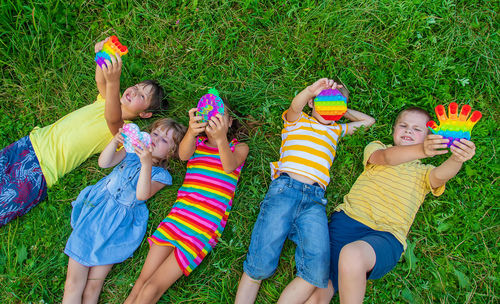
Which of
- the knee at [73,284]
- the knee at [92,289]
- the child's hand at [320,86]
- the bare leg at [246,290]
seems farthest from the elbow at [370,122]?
the knee at [73,284]

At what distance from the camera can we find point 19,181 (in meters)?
3.42

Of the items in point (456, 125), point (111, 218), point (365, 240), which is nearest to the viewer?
point (456, 125)

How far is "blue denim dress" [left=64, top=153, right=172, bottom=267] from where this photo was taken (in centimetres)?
326

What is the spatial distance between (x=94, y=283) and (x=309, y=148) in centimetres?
240

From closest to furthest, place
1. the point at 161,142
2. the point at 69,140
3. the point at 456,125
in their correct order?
the point at 456,125, the point at 161,142, the point at 69,140

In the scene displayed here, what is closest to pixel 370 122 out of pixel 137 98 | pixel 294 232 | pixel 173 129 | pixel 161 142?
pixel 294 232

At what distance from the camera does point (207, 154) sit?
351 centimetres

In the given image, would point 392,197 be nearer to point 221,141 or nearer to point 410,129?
point 410,129

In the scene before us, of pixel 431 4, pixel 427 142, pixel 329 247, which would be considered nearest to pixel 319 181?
pixel 329 247

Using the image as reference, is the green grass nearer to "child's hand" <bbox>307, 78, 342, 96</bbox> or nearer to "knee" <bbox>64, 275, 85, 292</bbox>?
"knee" <bbox>64, 275, 85, 292</bbox>

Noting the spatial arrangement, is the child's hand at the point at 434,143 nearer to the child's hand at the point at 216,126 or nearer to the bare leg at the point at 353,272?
the bare leg at the point at 353,272

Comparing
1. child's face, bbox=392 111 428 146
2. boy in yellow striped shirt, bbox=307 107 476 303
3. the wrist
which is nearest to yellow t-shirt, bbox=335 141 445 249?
boy in yellow striped shirt, bbox=307 107 476 303

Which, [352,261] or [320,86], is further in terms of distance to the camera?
[320,86]

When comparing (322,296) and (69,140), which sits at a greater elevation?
(69,140)
